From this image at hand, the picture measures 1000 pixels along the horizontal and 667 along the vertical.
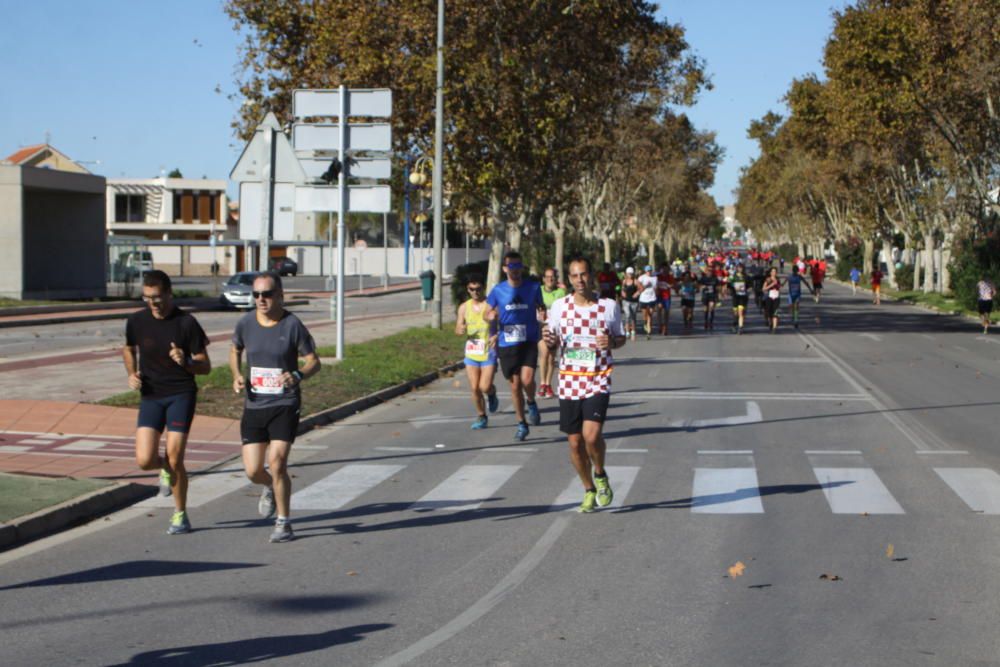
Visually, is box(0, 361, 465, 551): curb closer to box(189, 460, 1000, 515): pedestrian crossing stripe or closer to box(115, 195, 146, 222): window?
box(189, 460, 1000, 515): pedestrian crossing stripe

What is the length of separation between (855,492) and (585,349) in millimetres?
2821

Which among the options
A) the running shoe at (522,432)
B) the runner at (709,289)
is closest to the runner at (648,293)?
the runner at (709,289)

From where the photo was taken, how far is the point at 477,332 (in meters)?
14.9

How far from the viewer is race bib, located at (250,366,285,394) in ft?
29.1

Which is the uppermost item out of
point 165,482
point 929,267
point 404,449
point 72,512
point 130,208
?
point 130,208

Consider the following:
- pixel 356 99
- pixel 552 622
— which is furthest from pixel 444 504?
pixel 356 99

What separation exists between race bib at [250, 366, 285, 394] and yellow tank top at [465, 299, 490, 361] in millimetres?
6054

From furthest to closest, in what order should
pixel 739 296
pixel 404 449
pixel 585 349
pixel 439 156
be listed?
pixel 739 296
pixel 439 156
pixel 404 449
pixel 585 349

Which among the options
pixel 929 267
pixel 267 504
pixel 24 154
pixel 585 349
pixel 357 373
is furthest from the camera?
pixel 24 154

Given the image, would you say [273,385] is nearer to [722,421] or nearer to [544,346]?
[544,346]

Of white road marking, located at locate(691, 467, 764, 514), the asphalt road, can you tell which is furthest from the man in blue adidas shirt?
white road marking, located at locate(691, 467, 764, 514)

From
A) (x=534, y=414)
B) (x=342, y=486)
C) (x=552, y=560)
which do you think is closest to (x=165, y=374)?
(x=342, y=486)

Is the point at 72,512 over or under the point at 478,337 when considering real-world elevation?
under

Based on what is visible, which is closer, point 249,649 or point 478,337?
point 249,649
